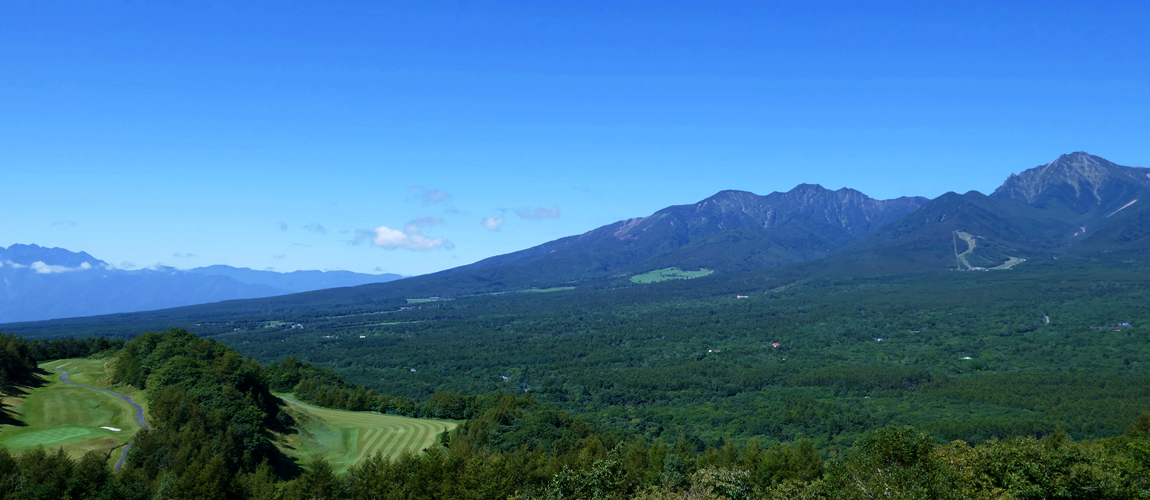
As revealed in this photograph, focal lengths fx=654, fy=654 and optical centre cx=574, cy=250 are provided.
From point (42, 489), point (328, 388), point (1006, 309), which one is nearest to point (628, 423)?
point (328, 388)

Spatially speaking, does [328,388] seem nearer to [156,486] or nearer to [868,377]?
[156,486]

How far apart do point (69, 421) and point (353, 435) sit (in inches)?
800

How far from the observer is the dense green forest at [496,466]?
28891 millimetres

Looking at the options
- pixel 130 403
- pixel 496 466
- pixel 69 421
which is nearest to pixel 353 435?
pixel 130 403

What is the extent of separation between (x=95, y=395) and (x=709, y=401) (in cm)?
7113

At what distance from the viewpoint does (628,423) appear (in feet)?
260

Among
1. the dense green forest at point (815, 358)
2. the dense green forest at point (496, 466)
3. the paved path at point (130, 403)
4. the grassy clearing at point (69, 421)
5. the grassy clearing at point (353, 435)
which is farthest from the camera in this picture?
the dense green forest at point (815, 358)

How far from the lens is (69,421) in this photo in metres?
45.7

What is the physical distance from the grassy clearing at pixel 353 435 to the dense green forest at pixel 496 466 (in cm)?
211

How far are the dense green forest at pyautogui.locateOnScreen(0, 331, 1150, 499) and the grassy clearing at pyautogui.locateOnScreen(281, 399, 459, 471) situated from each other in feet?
6.93

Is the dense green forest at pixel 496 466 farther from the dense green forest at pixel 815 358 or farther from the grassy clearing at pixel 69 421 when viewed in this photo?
the dense green forest at pixel 815 358

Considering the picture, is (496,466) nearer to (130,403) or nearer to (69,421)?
(69,421)

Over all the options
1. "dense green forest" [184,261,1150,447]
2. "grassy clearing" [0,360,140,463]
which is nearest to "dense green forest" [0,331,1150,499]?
"grassy clearing" [0,360,140,463]

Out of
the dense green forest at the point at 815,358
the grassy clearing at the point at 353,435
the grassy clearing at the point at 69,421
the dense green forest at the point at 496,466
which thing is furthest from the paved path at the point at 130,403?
the dense green forest at the point at 815,358
